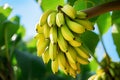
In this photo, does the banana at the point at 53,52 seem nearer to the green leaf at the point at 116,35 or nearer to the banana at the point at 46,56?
the banana at the point at 46,56

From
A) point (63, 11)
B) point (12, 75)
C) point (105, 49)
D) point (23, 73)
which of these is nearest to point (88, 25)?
point (63, 11)

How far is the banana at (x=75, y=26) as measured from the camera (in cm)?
116

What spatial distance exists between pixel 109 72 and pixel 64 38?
1.76 feet

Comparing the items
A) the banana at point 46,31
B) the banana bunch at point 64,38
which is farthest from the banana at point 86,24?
the banana at point 46,31

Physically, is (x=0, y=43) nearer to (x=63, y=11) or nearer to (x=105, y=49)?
(x=105, y=49)

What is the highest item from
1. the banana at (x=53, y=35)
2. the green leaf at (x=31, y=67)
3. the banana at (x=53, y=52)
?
the banana at (x=53, y=35)

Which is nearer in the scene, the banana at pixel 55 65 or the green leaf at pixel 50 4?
the banana at pixel 55 65

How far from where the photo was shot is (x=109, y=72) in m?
1.68

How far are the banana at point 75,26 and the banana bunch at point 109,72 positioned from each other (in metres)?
0.46

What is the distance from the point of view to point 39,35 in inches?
48.8

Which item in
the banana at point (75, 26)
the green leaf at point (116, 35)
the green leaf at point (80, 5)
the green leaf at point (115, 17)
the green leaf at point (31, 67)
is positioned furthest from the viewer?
the green leaf at point (31, 67)

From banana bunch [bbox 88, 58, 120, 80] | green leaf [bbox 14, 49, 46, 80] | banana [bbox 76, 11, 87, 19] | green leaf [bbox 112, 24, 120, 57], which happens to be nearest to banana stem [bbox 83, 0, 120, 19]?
banana [bbox 76, 11, 87, 19]

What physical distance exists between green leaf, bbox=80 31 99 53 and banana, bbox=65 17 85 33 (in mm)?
513

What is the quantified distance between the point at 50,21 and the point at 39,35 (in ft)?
0.22
